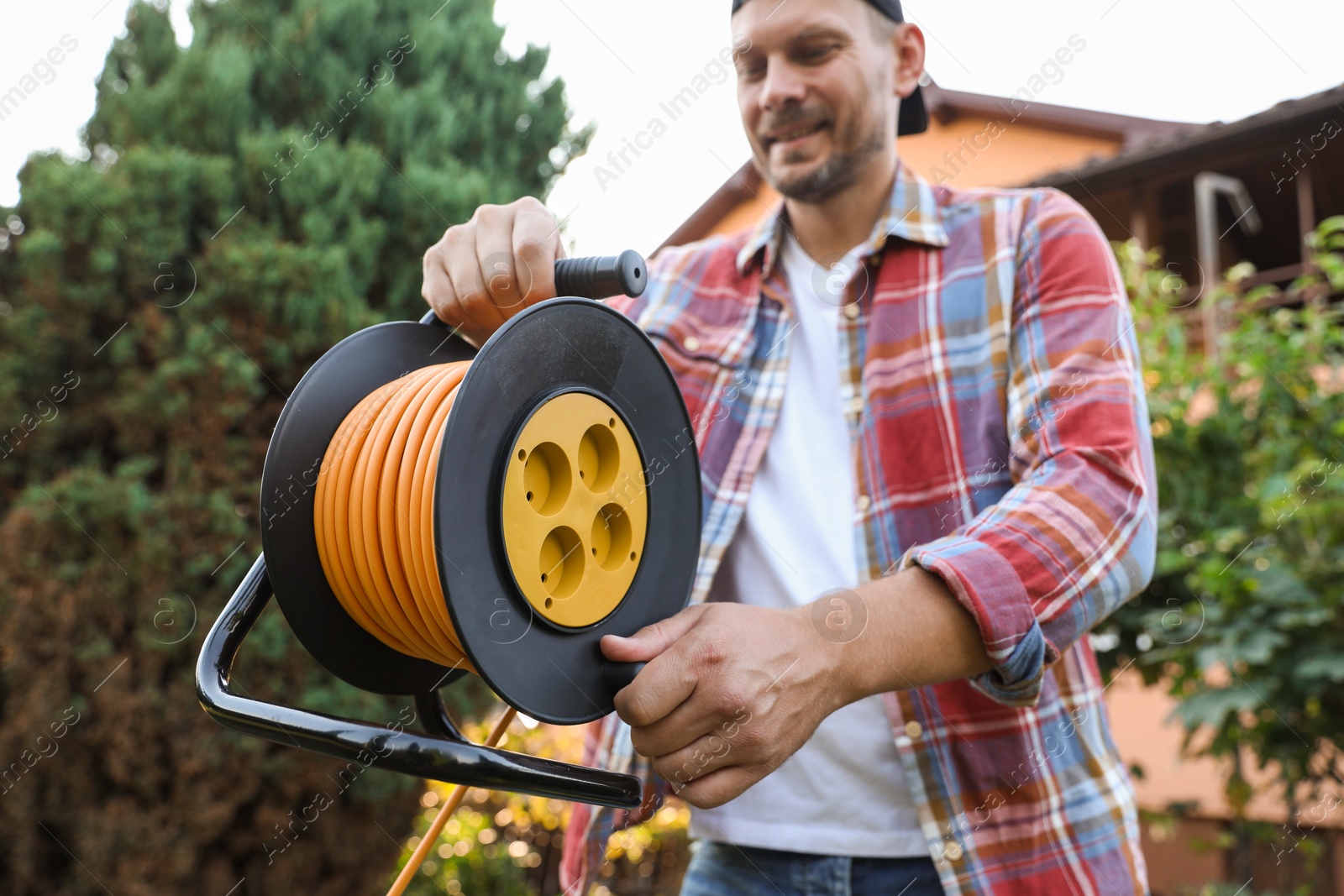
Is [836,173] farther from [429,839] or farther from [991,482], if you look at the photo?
[429,839]

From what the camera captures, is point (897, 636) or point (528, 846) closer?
point (897, 636)

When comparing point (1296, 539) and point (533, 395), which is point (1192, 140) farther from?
point (533, 395)

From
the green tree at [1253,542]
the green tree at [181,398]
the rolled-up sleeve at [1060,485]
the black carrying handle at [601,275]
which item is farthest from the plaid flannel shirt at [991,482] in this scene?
the green tree at [181,398]

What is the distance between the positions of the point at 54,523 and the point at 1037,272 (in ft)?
12.1

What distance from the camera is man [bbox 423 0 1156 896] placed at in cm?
129

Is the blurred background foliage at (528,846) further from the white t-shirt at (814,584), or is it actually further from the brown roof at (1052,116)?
the brown roof at (1052,116)

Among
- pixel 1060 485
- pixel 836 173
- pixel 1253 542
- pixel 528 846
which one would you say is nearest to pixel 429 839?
pixel 1060 485

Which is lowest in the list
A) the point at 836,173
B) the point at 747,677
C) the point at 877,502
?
the point at 877,502

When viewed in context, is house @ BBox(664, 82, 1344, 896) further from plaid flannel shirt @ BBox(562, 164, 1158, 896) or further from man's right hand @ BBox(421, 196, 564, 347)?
man's right hand @ BBox(421, 196, 564, 347)

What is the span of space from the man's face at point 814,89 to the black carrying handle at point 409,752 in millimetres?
1313

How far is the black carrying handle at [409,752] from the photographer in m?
1.05

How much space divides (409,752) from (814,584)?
974mm

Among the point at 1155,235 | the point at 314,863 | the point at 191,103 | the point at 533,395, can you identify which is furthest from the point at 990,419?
the point at 1155,235

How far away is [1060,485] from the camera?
1.47 m
